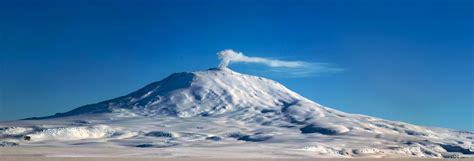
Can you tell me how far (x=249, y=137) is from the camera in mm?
166625

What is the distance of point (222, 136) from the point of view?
172375mm

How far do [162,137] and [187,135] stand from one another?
7.60 meters

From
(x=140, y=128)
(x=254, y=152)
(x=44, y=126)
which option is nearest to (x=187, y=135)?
(x=140, y=128)

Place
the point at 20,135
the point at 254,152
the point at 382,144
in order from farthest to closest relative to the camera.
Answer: the point at 20,135, the point at 382,144, the point at 254,152

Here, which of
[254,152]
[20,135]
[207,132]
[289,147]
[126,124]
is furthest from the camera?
[126,124]

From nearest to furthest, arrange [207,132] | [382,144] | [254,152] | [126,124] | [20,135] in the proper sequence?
[254,152]
[382,144]
[20,135]
[207,132]
[126,124]

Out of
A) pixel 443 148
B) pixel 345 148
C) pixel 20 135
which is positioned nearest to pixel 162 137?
pixel 20 135

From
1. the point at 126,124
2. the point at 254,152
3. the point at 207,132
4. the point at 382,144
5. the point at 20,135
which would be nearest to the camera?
the point at 254,152

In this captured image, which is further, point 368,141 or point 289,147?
→ point 368,141

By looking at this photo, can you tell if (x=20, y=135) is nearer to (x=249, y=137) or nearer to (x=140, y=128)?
(x=140, y=128)

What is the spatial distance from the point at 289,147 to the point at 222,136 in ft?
130

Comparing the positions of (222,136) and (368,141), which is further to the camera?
(222,136)

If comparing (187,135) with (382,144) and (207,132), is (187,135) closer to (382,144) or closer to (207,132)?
(207,132)

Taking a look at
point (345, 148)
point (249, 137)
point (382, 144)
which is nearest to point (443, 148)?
point (382, 144)
